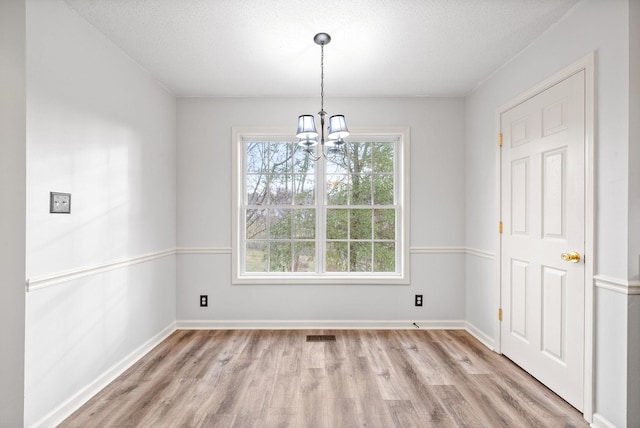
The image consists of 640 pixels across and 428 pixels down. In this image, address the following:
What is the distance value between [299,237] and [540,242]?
231 centimetres

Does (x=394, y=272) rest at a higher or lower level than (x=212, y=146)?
lower

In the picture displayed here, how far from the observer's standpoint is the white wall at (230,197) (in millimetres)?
3654

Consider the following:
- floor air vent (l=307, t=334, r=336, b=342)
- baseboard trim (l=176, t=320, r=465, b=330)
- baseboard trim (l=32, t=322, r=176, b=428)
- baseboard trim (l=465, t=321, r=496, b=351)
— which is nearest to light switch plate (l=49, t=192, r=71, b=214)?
baseboard trim (l=32, t=322, r=176, b=428)

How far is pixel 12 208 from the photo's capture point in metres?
1.75

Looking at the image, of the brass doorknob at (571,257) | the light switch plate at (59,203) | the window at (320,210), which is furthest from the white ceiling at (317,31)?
the brass doorknob at (571,257)

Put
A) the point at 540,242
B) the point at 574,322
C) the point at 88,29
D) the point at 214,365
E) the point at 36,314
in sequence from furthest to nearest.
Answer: the point at 214,365 < the point at 540,242 < the point at 88,29 < the point at 574,322 < the point at 36,314

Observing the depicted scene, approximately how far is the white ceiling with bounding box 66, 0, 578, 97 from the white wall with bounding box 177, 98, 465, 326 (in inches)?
12.3

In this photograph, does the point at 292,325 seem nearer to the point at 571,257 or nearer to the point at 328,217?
the point at 328,217

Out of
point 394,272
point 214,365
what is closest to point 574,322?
point 394,272

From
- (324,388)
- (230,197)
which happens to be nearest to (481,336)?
(324,388)

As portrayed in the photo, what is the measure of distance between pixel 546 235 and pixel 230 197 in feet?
9.72

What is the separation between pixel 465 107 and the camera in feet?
12.0

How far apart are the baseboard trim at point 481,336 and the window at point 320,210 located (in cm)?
93

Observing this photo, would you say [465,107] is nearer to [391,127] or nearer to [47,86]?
[391,127]
